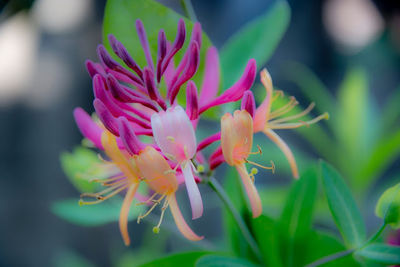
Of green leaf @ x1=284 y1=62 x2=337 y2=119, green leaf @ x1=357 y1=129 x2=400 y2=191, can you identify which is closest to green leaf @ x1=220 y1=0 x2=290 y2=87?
green leaf @ x1=357 y1=129 x2=400 y2=191

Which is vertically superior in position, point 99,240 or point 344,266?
point 344,266

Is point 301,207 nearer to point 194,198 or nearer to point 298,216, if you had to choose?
point 298,216

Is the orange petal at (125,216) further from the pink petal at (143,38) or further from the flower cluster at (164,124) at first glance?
the pink petal at (143,38)

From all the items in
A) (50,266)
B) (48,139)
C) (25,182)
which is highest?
(48,139)

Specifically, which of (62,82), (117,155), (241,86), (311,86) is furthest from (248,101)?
(62,82)

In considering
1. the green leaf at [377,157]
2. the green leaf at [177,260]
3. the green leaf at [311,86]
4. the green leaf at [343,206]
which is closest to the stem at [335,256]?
the green leaf at [343,206]

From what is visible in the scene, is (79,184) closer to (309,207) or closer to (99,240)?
(309,207)

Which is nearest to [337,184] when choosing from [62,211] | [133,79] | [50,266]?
[133,79]
